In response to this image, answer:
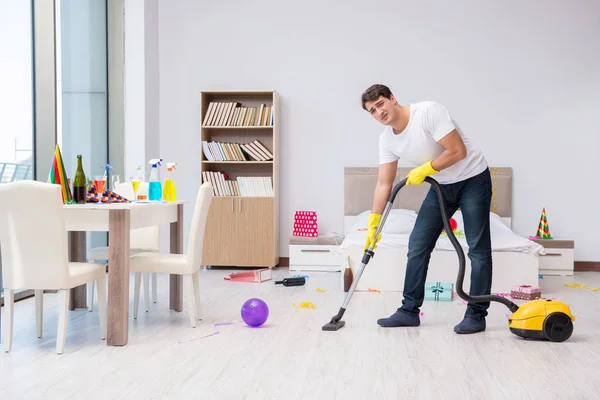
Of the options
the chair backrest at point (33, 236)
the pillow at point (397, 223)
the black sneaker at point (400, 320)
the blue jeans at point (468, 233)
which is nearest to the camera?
the chair backrest at point (33, 236)

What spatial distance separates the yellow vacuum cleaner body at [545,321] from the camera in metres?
3.29

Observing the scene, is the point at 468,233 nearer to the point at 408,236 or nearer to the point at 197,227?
the point at 197,227

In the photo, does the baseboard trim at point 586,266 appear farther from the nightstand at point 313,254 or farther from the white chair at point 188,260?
the white chair at point 188,260

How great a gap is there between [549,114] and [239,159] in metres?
2.85

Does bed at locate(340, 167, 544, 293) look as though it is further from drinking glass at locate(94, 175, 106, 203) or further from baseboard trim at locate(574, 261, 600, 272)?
drinking glass at locate(94, 175, 106, 203)

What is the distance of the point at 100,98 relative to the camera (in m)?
5.94

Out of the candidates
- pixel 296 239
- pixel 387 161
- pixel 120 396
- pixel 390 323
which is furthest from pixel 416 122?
pixel 296 239

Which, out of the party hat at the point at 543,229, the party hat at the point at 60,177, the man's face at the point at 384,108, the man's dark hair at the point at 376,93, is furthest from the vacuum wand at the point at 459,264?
the party hat at the point at 543,229

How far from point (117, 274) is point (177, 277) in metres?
0.91

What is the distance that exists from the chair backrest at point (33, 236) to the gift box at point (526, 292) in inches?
116

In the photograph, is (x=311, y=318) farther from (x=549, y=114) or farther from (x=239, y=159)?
(x=549, y=114)

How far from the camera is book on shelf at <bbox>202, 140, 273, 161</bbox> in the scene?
245 inches

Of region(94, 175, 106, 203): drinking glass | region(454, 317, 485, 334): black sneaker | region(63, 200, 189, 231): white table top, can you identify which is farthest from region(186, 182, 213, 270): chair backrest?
region(454, 317, 485, 334): black sneaker

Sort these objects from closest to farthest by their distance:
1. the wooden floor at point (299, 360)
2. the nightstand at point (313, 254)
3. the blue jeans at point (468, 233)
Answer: the wooden floor at point (299, 360) → the blue jeans at point (468, 233) → the nightstand at point (313, 254)
